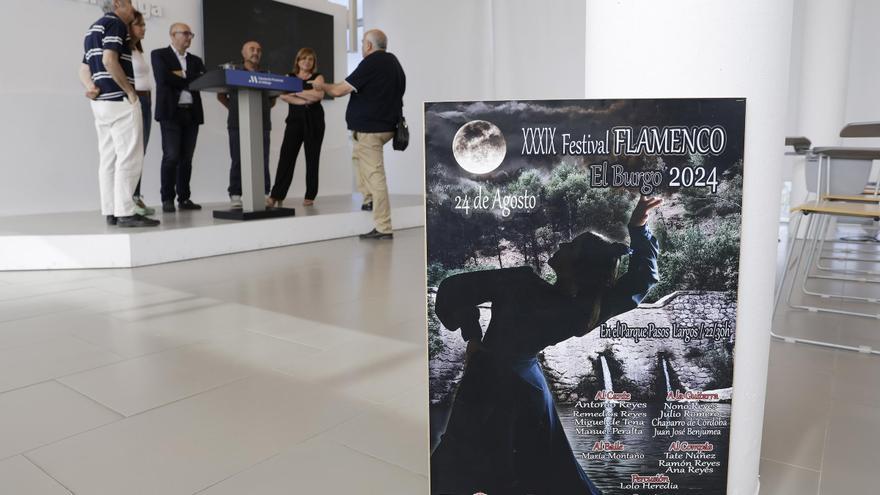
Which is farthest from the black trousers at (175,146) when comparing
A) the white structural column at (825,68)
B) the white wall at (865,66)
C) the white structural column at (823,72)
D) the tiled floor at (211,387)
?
the white wall at (865,66)

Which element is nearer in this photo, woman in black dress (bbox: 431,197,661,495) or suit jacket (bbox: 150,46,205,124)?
woman in black dress (bbox: 431,197,661,495)

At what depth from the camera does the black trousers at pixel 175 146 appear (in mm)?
5000

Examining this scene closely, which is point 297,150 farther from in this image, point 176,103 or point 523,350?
point 523,350

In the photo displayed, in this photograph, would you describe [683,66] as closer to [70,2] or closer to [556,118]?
[556,118]

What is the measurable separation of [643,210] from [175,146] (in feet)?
15.7

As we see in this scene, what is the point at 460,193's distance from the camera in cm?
98

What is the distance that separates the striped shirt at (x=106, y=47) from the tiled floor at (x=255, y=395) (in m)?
1.25

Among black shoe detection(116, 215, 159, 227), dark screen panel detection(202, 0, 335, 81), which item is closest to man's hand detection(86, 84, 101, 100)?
black shoe detection(116, 215, 159, 227)

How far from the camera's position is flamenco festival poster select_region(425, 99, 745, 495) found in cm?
95

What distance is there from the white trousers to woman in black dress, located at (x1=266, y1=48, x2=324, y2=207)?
57.2 inches

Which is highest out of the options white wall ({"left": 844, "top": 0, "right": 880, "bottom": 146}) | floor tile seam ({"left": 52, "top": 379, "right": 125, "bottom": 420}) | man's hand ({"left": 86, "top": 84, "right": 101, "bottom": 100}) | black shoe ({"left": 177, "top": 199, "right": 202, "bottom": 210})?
white wall ({"left": 844, "top": 0, "right": 880, "bottom": 146})

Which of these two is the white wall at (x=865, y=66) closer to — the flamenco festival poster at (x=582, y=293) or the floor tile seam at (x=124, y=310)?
the floor tile seam at (x=124, y=310)

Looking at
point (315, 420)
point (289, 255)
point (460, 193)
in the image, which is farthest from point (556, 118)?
point (289, 255)

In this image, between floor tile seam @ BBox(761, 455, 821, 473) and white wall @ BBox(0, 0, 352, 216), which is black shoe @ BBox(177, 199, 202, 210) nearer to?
white wall @ BBox(0, 0, 352, 216)
